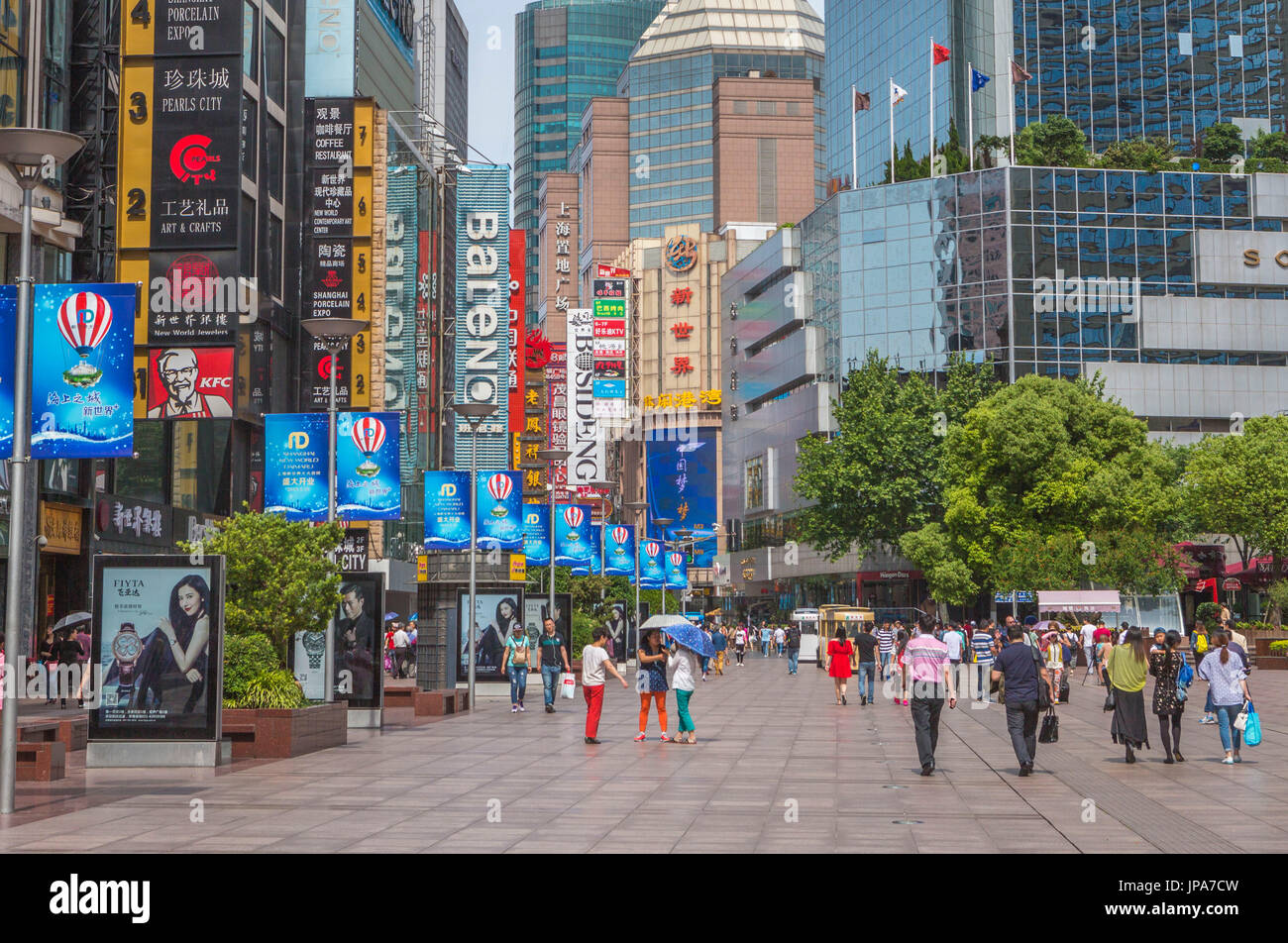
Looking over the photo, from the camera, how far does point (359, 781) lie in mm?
17422

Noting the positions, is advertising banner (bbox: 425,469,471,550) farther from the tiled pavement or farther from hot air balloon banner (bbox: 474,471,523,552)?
the tiled pavement

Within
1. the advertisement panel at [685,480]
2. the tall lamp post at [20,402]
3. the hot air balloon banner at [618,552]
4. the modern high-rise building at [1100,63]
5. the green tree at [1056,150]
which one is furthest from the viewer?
the advertisement panel at [685,480]

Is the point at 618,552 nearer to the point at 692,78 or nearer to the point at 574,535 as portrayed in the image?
the point at 574,535

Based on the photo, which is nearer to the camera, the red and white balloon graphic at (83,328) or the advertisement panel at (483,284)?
the red and white balloon graphic at (83,328)

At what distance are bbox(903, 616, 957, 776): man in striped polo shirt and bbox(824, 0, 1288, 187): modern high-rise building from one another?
97962 mm

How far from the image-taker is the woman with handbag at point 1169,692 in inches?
803

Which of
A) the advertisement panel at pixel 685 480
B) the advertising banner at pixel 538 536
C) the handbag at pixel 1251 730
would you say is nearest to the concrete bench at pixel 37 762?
the handbag at pixel 1251 730

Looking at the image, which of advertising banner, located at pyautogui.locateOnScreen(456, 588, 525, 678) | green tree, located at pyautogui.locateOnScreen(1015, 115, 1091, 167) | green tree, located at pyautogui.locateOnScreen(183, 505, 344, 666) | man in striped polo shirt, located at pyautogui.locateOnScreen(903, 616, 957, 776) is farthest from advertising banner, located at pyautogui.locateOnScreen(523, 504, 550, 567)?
green tree, located at pyautogui.locateOnScreen(1015, 115, 1091, 167)

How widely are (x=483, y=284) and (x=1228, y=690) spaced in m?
56.4

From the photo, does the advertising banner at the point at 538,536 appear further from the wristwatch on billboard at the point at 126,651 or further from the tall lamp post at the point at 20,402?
the tall lamp post at the point at 20,402

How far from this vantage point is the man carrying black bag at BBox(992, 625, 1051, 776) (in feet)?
61.3

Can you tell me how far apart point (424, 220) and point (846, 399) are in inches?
832

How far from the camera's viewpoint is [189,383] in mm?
43969

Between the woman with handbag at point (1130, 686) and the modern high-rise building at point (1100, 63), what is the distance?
318ft
